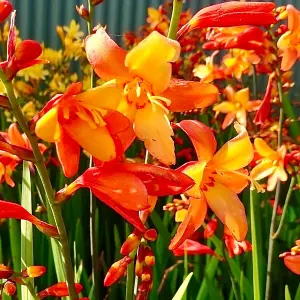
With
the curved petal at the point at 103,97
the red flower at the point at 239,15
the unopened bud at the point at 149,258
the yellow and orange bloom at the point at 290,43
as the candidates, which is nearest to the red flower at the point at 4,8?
the curved petal at the point at 103,97

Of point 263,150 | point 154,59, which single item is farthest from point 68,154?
point 263,150

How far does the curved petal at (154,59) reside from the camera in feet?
2.44

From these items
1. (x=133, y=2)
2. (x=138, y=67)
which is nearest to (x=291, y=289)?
(x=138, y=67)

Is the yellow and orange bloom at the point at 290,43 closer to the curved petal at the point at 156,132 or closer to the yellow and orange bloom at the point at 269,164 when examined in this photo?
the yellow and orange bloom at the point at 269,164

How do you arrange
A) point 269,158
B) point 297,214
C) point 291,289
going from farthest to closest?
1. point 297,214
2. point 291,289
3. point 269,158

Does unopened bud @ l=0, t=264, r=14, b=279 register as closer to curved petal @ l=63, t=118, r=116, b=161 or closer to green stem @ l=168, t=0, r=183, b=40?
curved petal @ l=63, t=118, r=116, b=161

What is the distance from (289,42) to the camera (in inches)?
65.2

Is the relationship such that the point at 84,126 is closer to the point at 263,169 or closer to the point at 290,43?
the point at 290,43

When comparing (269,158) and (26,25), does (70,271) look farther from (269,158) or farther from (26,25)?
(26,25)

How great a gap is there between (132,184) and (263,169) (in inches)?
47.1

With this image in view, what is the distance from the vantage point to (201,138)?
2.84ft

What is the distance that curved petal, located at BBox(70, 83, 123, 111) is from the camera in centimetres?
71

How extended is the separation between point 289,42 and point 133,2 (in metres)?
3.93

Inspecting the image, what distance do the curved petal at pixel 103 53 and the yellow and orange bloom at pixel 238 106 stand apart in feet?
5.00
